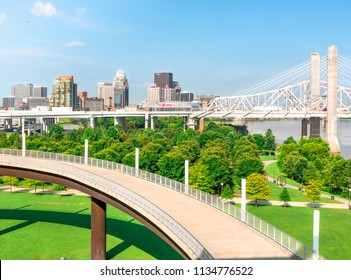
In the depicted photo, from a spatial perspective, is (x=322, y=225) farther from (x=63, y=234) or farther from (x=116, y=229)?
(x=63, y=234)

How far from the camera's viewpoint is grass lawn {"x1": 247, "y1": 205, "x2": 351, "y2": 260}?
31.8 metres

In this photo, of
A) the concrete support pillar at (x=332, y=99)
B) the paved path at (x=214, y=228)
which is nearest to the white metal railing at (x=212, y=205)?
the paved path at (x=214, y=228)

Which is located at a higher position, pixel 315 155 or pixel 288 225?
pixel 315 155

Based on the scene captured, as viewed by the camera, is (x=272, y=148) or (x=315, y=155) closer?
(x=315, y=155)

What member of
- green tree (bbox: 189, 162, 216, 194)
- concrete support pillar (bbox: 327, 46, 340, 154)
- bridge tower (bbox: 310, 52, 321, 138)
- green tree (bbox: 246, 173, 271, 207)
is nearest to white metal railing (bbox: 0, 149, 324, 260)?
green tree (bbox: 189, 162, 216, 194)

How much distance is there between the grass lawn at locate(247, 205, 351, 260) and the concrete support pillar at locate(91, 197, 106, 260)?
15710mm

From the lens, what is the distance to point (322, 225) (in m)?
39.1

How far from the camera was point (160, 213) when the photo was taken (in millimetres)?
21906

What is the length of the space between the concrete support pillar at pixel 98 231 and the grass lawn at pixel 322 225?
15.7 m

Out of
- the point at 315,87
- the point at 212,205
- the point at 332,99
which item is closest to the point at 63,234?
the point at 212,205

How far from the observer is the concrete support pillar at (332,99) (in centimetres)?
8856
